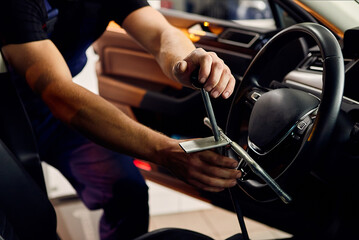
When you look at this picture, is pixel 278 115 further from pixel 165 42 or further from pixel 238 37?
pixel 238 37

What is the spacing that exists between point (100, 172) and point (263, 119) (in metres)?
0.66

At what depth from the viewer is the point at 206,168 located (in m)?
0.71

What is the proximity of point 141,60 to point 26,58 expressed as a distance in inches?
29.5

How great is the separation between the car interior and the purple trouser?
0.63 ft

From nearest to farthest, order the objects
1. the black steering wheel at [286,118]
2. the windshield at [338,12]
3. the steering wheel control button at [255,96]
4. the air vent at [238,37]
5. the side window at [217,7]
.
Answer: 1. the black steering wheel at [286,118]
2. the steering wheel control button at [255,96]
3. the windshield at [338,12]
4. the air vent at [238,37]
5. the side window at [217,7]

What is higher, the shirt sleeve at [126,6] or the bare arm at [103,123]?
the shirt sleeve at [126,6]

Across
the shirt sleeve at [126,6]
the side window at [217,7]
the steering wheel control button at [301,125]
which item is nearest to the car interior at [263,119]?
the steering wheel control button at [301,125]

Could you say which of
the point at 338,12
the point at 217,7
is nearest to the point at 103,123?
the point at 338,12

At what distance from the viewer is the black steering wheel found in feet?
1.99

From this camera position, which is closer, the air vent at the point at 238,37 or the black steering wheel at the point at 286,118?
the black steering wheel at the point at 286,118

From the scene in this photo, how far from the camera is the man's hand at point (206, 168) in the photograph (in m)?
0.70

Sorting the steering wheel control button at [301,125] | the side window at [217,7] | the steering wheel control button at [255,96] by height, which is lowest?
the side window at [217,7]

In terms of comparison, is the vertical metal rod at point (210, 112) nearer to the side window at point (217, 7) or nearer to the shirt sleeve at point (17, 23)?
the shirt sleeve at point (17, 23)

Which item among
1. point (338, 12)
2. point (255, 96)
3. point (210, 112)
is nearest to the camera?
point (210, 112)
